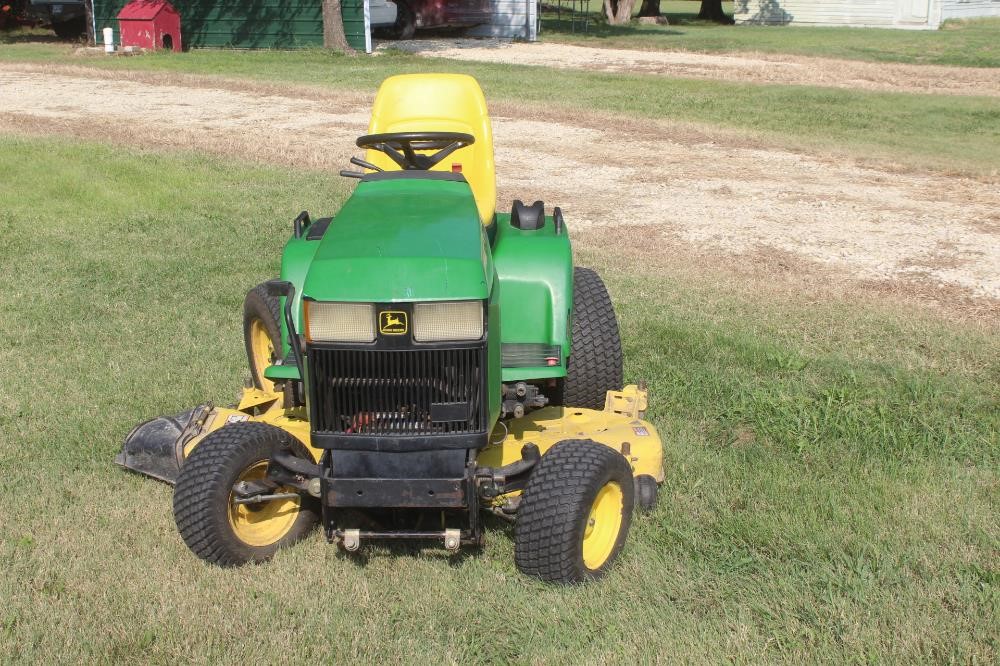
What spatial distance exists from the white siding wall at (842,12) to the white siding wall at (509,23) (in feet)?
44.1

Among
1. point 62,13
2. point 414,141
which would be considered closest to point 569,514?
point 414,141

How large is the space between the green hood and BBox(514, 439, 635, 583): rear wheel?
62cm

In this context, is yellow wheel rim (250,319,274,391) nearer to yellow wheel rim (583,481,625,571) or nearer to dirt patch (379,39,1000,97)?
yellow wheel rim (583,481,625,571)

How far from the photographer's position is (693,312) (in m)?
6.81

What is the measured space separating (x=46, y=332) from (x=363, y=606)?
11.5 ft

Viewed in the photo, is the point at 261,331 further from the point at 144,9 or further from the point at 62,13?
the point at 62,13

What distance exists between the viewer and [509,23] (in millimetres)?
26406

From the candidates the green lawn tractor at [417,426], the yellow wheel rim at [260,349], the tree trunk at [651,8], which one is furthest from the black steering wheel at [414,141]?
the tree trunk at [651,8]

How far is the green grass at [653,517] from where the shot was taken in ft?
11.4

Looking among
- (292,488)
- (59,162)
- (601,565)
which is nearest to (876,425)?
(601,565)

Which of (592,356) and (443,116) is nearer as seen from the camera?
(592,356)

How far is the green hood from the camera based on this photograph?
3.53 meters

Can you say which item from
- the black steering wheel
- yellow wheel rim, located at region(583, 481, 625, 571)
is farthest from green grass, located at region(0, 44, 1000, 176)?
yellow wheel rim, located at region(583, 481, 625, 571)

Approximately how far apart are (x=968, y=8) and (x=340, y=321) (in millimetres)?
37317
